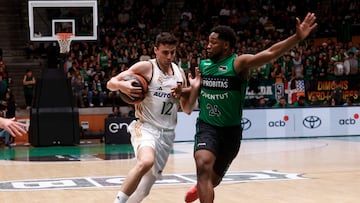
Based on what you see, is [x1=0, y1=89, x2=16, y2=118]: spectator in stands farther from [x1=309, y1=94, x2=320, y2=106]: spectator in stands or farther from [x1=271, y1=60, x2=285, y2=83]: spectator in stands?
[x1=309, y1=94, x2=320, y2=106]: spectator in stands

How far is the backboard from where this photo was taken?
2012 cm

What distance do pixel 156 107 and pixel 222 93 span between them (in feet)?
2.56

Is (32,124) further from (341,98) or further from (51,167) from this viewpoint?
(341,98)

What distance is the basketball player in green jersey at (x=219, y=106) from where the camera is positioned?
24.5ft

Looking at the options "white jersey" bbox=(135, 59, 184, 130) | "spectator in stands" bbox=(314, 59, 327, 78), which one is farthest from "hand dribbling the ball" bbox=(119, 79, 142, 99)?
"spectator in stands" bbox=(314, 59, 327, 78)

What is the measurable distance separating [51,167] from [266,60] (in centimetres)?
873

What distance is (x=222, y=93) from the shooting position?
298 inches

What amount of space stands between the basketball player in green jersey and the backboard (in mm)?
12980

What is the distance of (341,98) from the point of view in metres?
23.6

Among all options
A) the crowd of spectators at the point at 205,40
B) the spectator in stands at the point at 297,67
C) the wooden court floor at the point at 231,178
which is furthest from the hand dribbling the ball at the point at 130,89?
the spectator in stands at the point at 297,67

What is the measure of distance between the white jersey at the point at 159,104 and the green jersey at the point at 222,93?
414 millimetres

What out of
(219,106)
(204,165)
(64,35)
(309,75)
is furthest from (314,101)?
(204,165)

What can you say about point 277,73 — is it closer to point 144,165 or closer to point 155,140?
point 155,140

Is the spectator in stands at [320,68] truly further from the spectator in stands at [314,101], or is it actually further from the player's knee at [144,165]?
the player's knee at [144,165]
